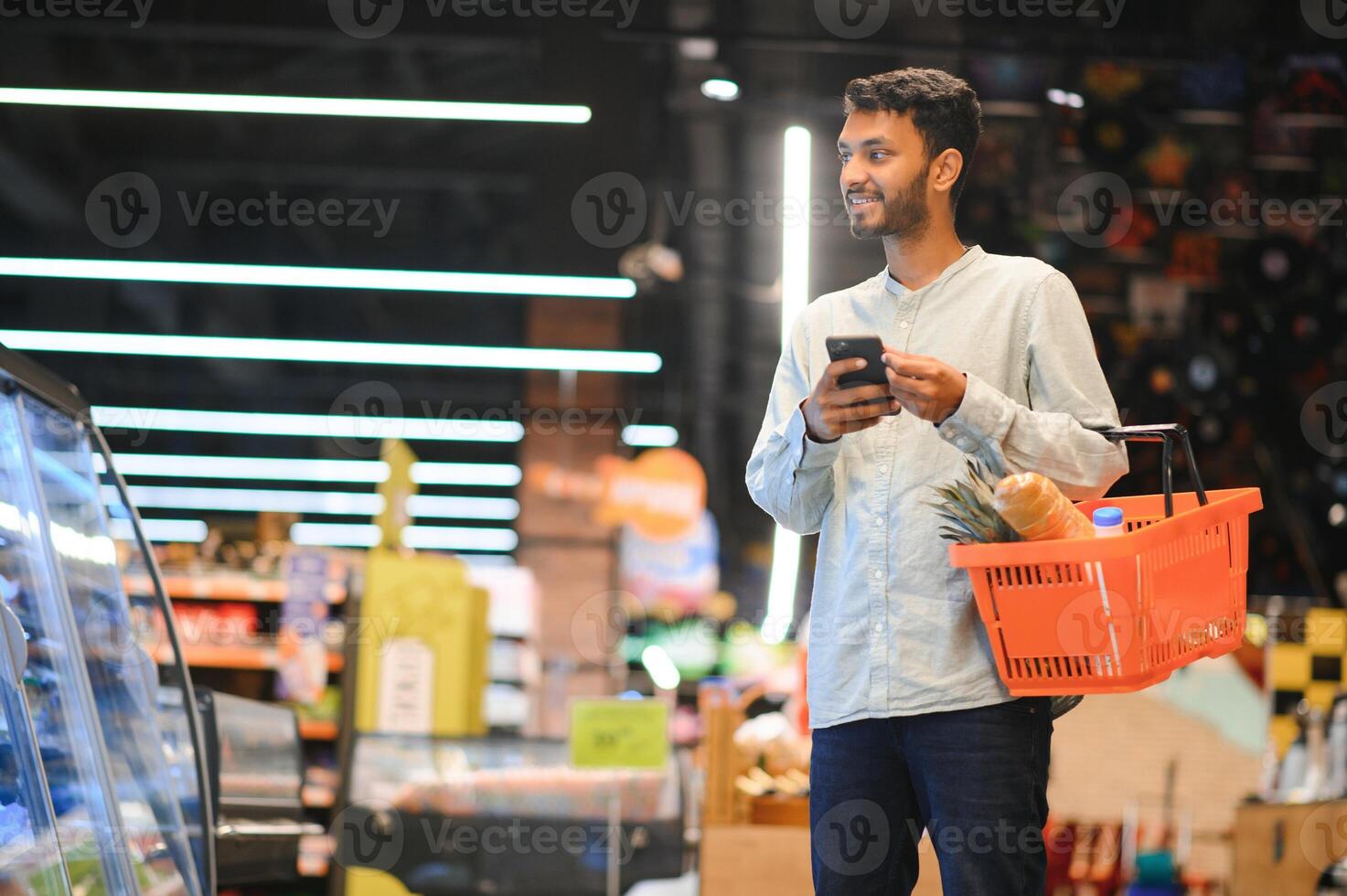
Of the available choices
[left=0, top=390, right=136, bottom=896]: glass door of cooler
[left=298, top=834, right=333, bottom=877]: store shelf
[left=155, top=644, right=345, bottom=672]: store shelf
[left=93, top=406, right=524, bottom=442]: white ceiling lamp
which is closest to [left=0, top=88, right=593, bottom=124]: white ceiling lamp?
[left=0, top=390, right=136, bottom=896]: glass door of cooler

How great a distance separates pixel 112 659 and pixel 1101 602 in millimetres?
2216

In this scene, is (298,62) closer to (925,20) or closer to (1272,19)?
(925,20)

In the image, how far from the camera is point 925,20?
5676mm

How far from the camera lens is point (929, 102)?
2119 millimetres

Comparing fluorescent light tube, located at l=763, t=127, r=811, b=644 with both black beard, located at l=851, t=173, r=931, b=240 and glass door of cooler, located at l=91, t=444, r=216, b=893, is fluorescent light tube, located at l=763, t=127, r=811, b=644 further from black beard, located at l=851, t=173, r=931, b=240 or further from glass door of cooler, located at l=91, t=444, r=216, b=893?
black beard, located at l=851, t=173, r=931, b=240

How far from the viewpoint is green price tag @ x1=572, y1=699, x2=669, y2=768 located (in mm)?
5512

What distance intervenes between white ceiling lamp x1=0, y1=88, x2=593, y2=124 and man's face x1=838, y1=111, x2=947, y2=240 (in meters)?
3.52

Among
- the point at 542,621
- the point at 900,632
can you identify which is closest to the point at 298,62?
the point at 542,621

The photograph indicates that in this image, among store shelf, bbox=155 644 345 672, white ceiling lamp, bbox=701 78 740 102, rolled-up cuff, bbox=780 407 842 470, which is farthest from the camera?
store shelf, bbox=155 644 345 672

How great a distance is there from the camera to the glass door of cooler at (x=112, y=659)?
2809 millimetres

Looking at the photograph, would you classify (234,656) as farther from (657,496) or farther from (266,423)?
(266,423)

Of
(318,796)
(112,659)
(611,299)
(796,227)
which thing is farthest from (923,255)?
(611,299)

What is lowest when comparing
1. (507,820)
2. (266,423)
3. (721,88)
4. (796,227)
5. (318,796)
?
(318,796)

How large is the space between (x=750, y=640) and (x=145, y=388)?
6.95 meters
